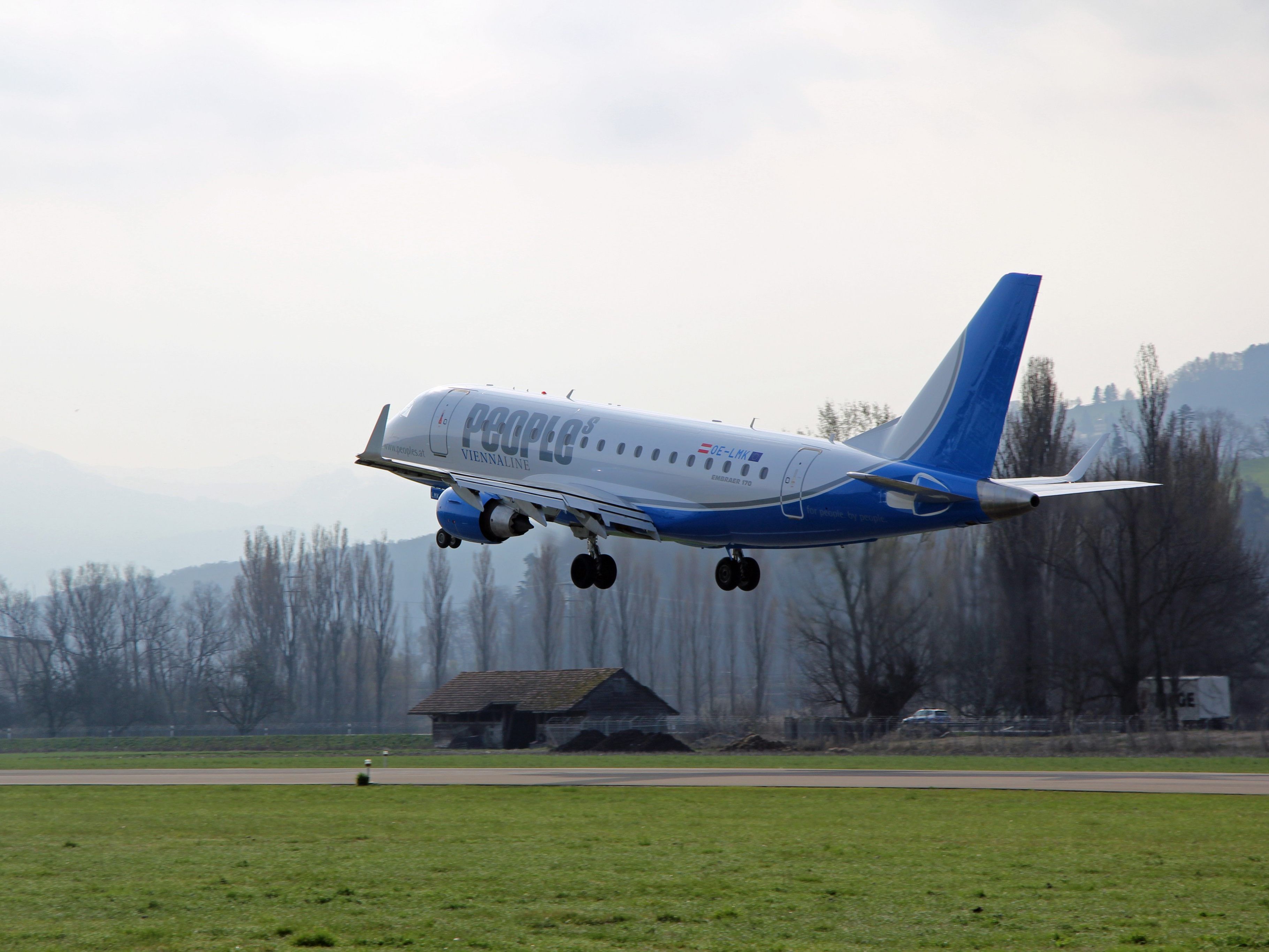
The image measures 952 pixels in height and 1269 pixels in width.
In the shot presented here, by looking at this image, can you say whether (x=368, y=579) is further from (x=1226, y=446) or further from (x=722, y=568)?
(x=722, y=568)

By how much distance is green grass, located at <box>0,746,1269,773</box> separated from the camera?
68.6m

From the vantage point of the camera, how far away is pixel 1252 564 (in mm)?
100562

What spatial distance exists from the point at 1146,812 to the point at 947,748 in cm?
4013

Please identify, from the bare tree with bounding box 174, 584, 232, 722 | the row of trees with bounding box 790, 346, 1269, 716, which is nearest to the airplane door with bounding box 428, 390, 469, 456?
the row of trees with bounding box 790, 346, 1269, 716

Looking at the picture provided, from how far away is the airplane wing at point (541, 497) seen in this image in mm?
42406

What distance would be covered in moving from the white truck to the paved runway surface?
32.7m

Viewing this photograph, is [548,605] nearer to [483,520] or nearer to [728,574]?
[483,520]

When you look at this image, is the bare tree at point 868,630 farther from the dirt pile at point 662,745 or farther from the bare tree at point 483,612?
the bare tree at point 483,612

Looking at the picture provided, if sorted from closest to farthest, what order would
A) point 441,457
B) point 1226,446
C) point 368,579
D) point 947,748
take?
point 441,457 < point 947,748 < point 1226,446 < point 368,579

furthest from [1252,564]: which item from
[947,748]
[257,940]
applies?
[257,940]

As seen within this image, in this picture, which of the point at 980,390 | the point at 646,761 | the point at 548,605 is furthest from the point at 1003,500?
the point at 548,605

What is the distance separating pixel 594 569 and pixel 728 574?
4.43m

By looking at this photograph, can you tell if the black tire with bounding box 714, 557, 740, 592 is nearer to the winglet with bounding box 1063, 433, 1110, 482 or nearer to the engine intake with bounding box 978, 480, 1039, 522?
the engine intake with bounding box 978, 480, 1039, 522

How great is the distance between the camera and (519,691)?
108500 mm
